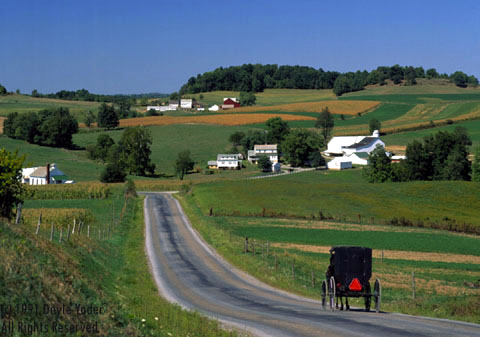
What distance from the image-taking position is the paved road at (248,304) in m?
16.5

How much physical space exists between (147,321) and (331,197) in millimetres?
72932

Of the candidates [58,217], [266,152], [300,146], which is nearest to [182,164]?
[266,152]

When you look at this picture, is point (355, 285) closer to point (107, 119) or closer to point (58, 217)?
point (58, 217)

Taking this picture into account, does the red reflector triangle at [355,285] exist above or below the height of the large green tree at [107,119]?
below

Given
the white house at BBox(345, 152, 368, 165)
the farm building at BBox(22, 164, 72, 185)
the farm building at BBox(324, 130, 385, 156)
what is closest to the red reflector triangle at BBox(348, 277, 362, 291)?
the farm building at BBox(22, 164, 72, 185)

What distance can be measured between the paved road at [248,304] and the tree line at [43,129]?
113373mm

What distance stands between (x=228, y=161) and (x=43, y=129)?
5158 cm

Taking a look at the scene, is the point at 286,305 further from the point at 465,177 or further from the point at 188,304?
the point at 465,177

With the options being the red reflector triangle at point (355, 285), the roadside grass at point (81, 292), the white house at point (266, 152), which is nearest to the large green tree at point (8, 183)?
the roadside grass at point (81, 292)

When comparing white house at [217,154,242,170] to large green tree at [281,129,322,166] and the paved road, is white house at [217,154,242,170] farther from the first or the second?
the paved road

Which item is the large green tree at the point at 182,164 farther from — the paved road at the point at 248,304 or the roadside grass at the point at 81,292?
the roadside grass at the point at 81,292

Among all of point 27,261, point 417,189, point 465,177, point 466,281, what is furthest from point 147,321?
point 465,177

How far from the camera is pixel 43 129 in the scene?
6235 inches

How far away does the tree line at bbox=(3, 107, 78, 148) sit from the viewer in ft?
520
